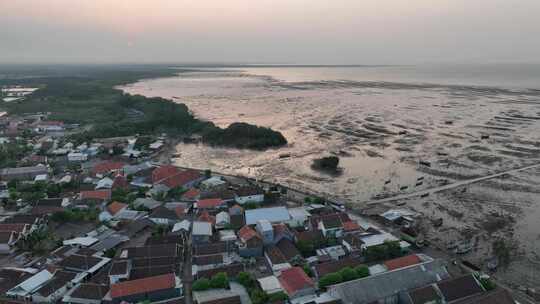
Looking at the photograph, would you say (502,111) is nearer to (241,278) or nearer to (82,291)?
(241,278)

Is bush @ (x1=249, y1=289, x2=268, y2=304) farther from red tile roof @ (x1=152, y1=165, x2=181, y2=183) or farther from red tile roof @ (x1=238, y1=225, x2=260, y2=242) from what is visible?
red tile roof @ (x1=152, y1=165, x2=181, y2=183)

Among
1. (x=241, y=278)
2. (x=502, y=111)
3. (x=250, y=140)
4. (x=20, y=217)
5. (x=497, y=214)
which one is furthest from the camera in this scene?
(x=502, y=111)

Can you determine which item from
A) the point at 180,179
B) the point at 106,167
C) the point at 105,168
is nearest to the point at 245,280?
the point at 180,179

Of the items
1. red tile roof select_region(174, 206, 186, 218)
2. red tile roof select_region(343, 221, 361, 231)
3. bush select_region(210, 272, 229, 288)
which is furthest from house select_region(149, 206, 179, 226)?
red tile roof select_region(343, 221, 361, 231)

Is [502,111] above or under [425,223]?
above

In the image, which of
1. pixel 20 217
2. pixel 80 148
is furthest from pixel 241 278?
pixel 80 148

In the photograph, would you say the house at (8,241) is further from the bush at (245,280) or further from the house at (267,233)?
the house at (267,233)
